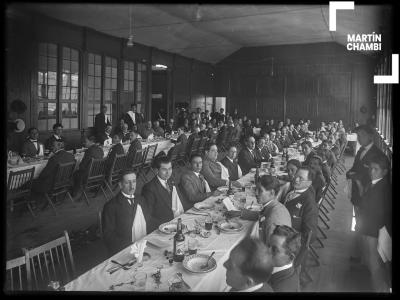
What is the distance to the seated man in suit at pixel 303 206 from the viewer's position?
3779 mm

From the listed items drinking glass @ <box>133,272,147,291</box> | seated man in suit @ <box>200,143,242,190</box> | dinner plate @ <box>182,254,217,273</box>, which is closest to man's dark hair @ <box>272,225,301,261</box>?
dinner plate @ <box>182,254,217,273</box>

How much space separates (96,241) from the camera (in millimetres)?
4969

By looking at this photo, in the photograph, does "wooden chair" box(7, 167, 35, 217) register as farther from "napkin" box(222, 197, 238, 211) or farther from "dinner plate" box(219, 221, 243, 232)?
"dinner plate" box(219, 221, 243, 232)

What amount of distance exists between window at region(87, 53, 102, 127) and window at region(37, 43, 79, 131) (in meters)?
0.50

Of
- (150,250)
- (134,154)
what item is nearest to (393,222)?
(150,250)

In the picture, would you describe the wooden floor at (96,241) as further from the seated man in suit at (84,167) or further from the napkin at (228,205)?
the napkin at (228,205)

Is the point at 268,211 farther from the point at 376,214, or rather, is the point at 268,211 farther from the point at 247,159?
the point at 247,159

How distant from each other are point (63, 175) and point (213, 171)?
2.28m

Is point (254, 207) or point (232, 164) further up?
point (232, 164)

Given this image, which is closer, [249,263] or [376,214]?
[249,263]

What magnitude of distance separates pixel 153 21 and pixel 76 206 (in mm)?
6374

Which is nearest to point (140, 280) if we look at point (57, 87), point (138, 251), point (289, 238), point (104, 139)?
point (138, 251)

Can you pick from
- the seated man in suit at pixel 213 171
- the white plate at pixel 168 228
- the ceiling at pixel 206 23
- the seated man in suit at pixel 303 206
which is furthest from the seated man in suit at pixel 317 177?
the white plate at pixel 168 228

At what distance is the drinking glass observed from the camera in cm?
252
